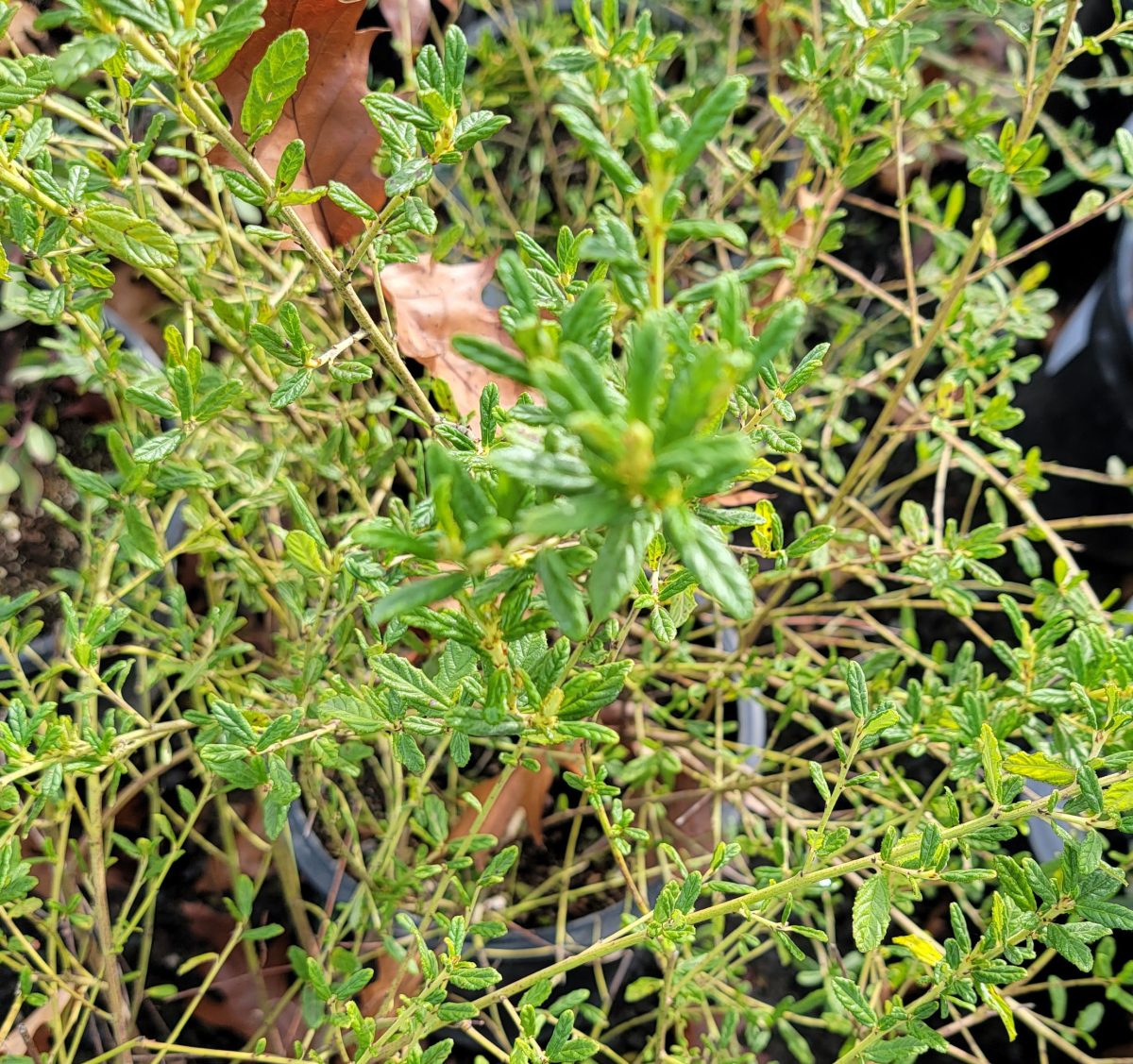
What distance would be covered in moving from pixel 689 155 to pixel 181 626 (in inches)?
20.3

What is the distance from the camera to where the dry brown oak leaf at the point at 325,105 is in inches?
21.5

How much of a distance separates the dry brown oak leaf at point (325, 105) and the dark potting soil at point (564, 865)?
1.96 feet

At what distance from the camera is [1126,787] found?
1.41 feet

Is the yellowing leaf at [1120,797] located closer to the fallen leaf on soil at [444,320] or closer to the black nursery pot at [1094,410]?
the fallen leaf on soil at [444,320]

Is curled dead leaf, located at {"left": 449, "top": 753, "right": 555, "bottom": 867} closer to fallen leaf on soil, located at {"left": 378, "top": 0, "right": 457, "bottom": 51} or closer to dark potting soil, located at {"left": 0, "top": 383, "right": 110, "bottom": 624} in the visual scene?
dark potting soil, located at {"left": 0, "top": 383, "right": 110, "bottom": 624}

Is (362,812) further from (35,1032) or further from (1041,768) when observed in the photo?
(1041,768)

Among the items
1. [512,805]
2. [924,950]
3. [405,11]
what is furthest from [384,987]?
[405,11]

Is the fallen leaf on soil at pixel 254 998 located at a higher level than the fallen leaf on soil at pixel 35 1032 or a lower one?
lower

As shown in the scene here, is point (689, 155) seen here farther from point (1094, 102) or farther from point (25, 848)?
point (1094, 102)

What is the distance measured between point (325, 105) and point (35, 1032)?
0.78 m

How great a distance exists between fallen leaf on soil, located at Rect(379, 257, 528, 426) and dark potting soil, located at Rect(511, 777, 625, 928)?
0.44 m

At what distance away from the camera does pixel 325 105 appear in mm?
594

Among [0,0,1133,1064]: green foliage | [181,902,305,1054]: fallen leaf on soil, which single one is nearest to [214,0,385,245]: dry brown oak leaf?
[0,0,1133,1064]: green foliage

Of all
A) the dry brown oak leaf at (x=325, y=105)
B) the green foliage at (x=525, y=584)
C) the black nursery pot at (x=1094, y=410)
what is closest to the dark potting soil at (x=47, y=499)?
the green foliage at (x=525, y=584)
